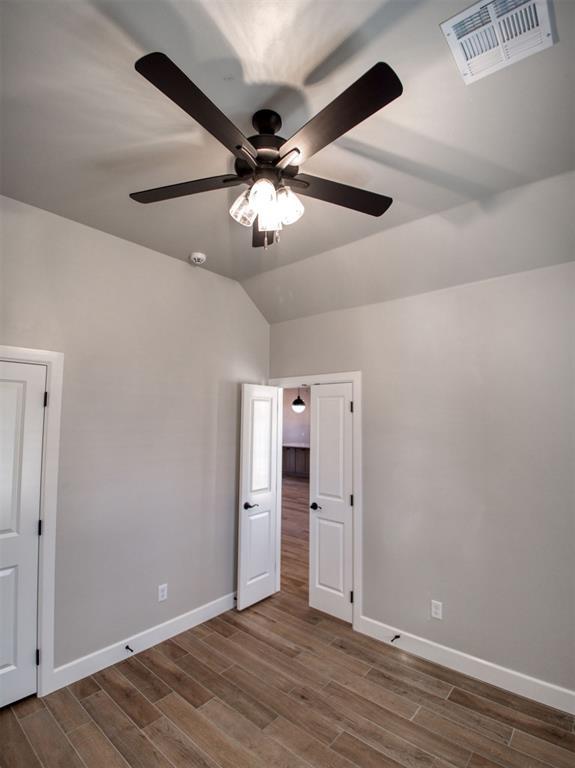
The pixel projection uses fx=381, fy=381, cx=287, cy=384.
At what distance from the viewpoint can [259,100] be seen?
5.36 ft

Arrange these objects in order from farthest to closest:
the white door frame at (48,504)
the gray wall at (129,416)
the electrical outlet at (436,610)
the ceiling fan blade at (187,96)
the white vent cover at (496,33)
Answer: the electrical outlet at (436,610)
the gray wall at (129,416)
the white door frame at (48,504)
the white vent cover at (496,33)
the ceiling fan blade at (187,96)

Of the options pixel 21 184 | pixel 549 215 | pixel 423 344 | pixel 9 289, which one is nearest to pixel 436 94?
pixel 549 215

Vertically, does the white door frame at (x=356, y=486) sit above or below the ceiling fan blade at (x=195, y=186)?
below

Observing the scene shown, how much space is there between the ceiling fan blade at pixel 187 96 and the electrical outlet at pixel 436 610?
3197 millimetres

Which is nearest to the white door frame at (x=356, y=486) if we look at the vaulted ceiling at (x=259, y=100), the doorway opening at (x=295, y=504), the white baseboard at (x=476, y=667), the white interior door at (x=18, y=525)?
the white baseboard at (x=476, y=667)

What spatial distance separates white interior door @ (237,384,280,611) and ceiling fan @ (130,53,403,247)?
2137mm

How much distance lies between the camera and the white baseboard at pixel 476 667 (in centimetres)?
238

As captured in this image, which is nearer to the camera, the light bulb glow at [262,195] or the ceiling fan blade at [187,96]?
the ceiling fan blade at [187,96]

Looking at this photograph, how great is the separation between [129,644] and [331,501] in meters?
1.96

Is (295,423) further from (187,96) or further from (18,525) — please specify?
(187,96)

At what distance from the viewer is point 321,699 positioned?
2484 mm

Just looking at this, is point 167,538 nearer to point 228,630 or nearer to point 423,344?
point 228,630

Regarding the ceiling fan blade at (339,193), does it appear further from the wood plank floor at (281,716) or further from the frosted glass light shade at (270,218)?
the wood plank floor at (281,716)

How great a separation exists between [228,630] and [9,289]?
3.11 m
